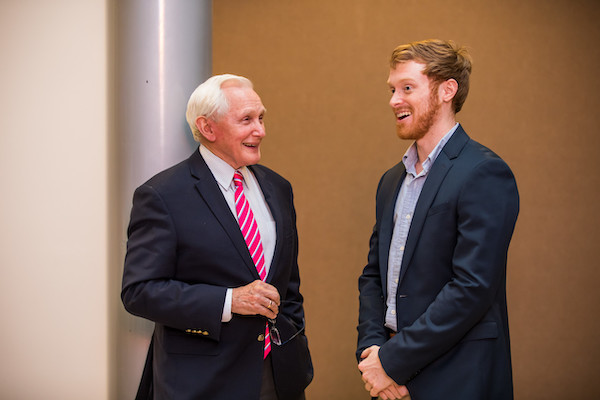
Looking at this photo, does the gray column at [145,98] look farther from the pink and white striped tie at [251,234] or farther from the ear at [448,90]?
the ear at [448,90]

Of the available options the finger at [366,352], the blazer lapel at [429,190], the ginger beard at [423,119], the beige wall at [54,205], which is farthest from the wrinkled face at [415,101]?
the beige wall at [54,205]

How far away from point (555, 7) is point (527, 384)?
110 inches

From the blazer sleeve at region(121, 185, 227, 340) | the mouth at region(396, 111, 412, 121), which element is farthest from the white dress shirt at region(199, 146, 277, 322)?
the mouth at region(396, 111, 412, 121)

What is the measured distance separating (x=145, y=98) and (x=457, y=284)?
1493 mm

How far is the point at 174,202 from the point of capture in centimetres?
217

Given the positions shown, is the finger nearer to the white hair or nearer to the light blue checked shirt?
the light blue checked shirt

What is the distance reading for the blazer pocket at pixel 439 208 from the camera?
209 cm

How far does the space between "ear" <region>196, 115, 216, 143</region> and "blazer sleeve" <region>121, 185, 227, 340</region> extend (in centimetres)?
32

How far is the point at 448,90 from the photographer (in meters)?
2.25

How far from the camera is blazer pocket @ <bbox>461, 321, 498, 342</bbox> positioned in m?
2.06

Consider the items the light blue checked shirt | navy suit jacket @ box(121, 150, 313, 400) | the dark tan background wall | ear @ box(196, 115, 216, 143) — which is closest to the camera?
navy suit jacket @ box(121, 150, 313, 400)

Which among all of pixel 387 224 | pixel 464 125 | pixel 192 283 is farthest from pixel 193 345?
pixel 464 125

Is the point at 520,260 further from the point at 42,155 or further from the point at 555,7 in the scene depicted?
the point at 42,155

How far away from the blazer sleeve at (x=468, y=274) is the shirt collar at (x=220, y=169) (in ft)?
2.72
